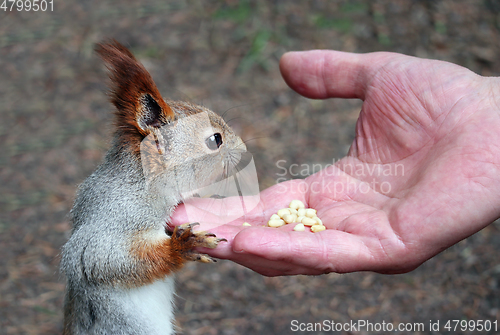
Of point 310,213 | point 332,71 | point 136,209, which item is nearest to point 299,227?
point 310,213

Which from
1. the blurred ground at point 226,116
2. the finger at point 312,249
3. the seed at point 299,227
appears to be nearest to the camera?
the finger at point 312,249

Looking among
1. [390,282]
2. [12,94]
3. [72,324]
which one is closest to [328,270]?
[72,324]

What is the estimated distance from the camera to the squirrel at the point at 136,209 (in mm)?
1718

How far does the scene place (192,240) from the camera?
169 cm

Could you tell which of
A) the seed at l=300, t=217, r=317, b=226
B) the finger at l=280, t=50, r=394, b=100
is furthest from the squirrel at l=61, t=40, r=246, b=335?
the finger at l=280, t=50, r=394, b=100

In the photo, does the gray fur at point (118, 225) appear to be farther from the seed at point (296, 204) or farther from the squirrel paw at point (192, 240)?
the seed at point (296, 204)

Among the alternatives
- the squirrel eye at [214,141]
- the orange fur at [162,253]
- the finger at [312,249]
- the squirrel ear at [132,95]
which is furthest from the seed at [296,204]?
A: the squirrel ear at [132,95]

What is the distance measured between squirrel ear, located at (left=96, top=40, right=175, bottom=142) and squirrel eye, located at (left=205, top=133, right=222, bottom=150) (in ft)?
0.61

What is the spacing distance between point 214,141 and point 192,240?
1.52 ft

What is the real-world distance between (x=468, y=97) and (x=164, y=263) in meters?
1.49

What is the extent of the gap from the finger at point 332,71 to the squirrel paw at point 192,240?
1047 millimetres

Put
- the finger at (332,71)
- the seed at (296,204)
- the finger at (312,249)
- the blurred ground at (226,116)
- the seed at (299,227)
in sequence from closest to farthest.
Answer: the finger at (312,249) → the seed at (299,227) → the seed at (296,204) → the finger at (332,71) → the blurred ground at (226,116)

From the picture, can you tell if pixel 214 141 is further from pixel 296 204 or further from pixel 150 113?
pixel 296 204

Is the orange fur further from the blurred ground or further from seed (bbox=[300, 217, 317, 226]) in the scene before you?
the blurred ground
